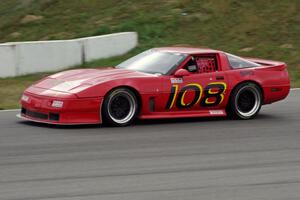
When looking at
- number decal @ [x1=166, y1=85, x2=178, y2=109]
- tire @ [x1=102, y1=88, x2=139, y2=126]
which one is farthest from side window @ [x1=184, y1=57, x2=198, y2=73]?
tire @ [x1=102, y1=88, x2=139, y2=126]

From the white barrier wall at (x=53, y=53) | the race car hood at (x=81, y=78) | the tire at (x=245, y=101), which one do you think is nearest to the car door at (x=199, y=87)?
the tire at (x=245, y=101)

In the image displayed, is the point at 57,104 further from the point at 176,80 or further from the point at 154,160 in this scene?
the point at 154,160

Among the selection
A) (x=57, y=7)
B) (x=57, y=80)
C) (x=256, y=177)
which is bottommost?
(x=256, y=177)

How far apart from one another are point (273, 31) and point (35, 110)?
1272cm

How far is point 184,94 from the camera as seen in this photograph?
10742 mm

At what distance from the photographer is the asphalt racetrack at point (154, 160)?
6.60m

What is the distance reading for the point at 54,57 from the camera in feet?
56.3

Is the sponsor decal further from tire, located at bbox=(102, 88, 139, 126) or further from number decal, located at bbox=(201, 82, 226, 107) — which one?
tire, located at bbox=(102, 88, 139, 126)

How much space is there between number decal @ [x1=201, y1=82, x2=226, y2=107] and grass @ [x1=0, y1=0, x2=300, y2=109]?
7.93 meters

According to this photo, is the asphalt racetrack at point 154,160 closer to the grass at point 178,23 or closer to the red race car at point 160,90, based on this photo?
the red race car at point 160,90

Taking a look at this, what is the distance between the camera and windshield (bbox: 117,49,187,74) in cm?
1089

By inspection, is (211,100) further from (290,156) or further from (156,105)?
(290,156)

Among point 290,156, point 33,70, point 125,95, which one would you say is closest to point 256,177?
point 290,156

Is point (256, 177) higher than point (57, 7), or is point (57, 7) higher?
point (57, 7)
